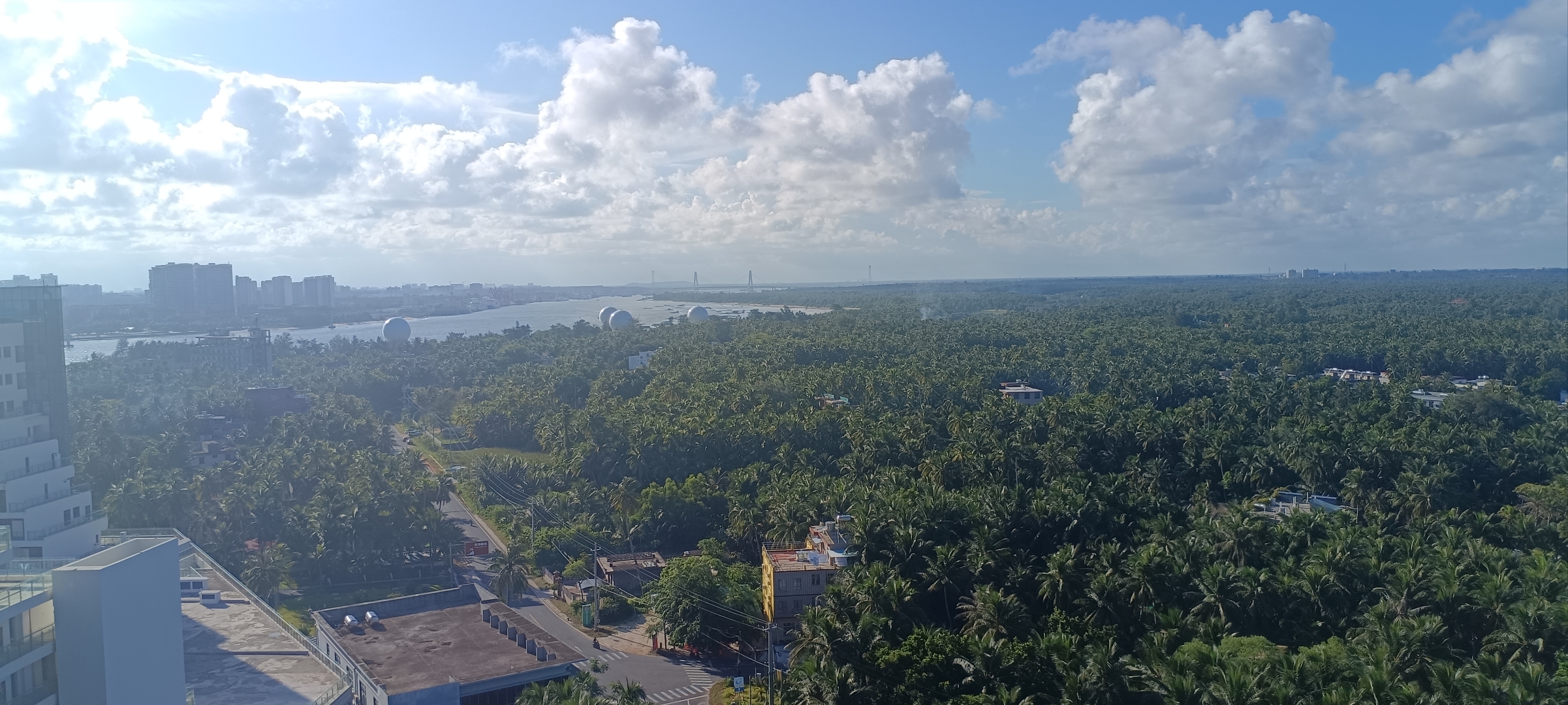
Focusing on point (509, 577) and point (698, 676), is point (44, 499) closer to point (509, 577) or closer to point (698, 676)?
point (509, 577)

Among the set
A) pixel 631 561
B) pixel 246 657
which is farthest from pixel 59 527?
pixel 631 561

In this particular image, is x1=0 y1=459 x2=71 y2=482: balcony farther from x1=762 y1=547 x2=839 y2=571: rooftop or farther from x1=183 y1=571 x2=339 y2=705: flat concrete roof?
x1=762 y1=547 x2=839 y2=571: rooftop

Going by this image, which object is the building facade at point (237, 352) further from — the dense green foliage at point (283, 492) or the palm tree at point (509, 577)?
the palm tree at point (509, 577)

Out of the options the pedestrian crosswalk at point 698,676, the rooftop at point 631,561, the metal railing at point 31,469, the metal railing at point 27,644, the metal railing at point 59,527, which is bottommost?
the pedestrian crosswalk at point 698,676

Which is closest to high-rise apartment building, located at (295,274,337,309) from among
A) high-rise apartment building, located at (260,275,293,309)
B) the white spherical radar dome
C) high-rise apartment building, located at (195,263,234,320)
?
high-rise apartment building, located at (260,275,293,309)

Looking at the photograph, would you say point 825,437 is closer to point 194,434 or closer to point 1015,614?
point 1015,614

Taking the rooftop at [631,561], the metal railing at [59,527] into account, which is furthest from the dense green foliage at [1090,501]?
the metal railing at [59,527]
